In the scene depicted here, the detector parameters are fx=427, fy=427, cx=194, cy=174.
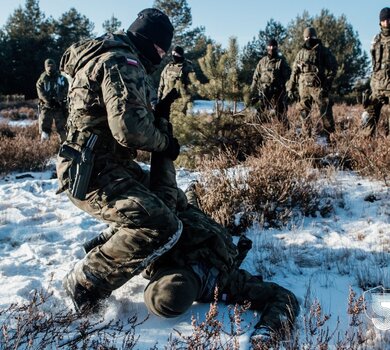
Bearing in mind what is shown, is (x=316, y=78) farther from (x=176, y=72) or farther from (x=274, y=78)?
(x=176, y=72)

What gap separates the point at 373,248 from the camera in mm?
3400

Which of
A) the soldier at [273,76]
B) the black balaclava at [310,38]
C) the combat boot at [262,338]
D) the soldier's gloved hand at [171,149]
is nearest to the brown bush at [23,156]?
the soldier at [273,76]

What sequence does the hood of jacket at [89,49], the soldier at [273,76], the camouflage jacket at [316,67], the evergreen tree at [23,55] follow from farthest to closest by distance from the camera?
the evergreen tree at [23,55]
the soldier at [273,76]
the camouflage jacket at [316,67]
the hood of jacket at [89,49]

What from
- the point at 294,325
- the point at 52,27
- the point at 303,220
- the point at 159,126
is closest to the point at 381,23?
the point at 303,220

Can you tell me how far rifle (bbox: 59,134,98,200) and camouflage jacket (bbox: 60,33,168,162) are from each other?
0.05m

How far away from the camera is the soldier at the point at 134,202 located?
2459mm

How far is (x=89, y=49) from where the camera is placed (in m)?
2.67

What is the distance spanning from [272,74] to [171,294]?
6.79 metres

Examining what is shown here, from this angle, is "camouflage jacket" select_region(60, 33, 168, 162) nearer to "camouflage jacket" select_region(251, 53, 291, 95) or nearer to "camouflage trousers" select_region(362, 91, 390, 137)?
"camouflage trousers" select_region(362, 91, 390, 137)

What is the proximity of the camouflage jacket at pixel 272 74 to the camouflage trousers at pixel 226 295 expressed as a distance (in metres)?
6.17

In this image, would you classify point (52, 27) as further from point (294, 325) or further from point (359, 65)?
point (294, 325)

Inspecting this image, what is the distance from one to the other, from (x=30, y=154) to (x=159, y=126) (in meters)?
5.12

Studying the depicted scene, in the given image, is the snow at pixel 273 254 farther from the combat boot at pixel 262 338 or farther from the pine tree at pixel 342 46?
the pine tree at pixel 342 46

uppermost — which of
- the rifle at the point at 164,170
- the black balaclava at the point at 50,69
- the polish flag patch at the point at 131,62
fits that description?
the black balaclava at the point at 50,69
